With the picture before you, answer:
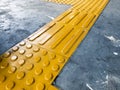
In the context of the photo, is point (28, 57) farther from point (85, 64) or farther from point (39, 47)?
point (85, 64)

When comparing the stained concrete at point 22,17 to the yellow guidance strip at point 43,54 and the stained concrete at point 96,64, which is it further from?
the stained concrete at point 96,64

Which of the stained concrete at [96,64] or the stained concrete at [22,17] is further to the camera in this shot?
the stained concrete at [22,17]

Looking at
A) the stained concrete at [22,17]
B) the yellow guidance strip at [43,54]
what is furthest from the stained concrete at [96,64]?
the stained concrete at [22,17]

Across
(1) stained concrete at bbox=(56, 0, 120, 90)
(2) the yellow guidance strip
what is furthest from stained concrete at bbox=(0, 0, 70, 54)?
(1) stained concrete at bbox=(56, 0, 120, 90)

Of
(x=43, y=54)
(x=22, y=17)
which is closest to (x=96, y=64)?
(x=43, y=54)

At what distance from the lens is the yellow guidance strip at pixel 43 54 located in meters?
1.23

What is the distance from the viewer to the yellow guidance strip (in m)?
1.23

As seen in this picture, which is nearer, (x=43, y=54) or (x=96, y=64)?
(x=96, y=64)

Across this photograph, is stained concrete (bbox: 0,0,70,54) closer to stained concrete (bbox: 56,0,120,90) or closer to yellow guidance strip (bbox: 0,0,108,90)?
yellow guidance strip (bbox: 0,0,108,90)

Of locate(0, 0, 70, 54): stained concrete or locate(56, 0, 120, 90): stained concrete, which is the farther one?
locate(0, 0, 70, 54): stained concrete

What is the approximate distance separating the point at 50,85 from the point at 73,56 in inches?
17.9

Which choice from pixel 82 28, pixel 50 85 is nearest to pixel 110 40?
pixel 82 28

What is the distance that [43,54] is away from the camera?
153 centimetres

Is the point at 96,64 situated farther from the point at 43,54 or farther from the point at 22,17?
the point at 22,17
